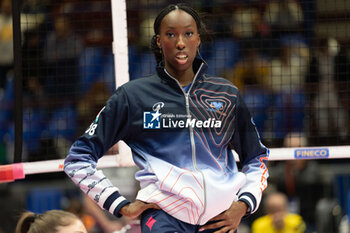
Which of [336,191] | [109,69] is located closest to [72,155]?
[109,69]

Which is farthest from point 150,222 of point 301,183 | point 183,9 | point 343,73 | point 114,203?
point 301,183

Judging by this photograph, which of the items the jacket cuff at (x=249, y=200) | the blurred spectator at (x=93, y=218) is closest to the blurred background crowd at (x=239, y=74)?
the blurred spectator at (x=93, y=218)

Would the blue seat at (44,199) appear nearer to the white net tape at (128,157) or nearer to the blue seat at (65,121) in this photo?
the blue seat at (65,121)

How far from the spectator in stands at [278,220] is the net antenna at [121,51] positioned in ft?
8.86

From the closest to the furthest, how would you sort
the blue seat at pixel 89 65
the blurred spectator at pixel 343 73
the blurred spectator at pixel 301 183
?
the blue seat at pixel 89 65
the blurred spectator at pixel 343 73
the blurred spectator at pixel 301 183

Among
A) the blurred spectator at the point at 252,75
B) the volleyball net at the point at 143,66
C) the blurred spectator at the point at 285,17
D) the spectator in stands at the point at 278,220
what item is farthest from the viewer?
the spectator in stands at the point at 278,220

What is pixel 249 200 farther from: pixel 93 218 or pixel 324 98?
pixel 93 218

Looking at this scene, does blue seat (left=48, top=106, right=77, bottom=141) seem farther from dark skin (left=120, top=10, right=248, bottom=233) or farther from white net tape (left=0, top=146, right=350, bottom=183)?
dark skin (left=120, top=10, right=248, bottom=233)

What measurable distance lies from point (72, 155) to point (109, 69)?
10.3 ft

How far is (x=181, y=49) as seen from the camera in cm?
352

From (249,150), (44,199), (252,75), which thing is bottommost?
(44,199)

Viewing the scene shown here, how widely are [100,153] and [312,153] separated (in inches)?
66.7

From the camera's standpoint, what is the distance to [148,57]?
17.4 ft

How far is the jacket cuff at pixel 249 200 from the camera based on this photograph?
140 inches
